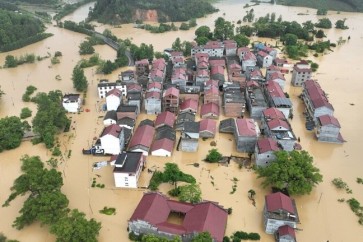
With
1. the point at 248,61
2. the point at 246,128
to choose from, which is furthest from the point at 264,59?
the point at 246,128

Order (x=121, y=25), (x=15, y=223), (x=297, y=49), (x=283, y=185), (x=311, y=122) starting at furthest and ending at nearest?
(x=121, y=25) < (x=297, y=49) < (x=311, y=122) < (x=283, y=185) < (x=15, y=223)

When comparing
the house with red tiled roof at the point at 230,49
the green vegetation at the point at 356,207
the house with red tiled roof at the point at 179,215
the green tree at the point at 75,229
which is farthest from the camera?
the house with red tiled roof at the point at 230,49

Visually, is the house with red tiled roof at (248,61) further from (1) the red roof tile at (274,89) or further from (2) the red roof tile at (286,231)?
(2) the red roof tile at (286,231)

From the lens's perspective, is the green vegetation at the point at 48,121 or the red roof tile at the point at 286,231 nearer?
the red roof tile at the point at 286,231

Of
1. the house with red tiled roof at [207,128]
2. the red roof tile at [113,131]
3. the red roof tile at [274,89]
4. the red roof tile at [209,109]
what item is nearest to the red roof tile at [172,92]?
the red roof tile at [209,109]

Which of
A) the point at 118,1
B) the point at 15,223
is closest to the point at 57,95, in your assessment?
the point at 15,223

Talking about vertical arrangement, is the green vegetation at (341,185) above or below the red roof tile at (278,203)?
below

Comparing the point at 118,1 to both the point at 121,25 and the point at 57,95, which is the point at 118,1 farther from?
the point at 57,95
